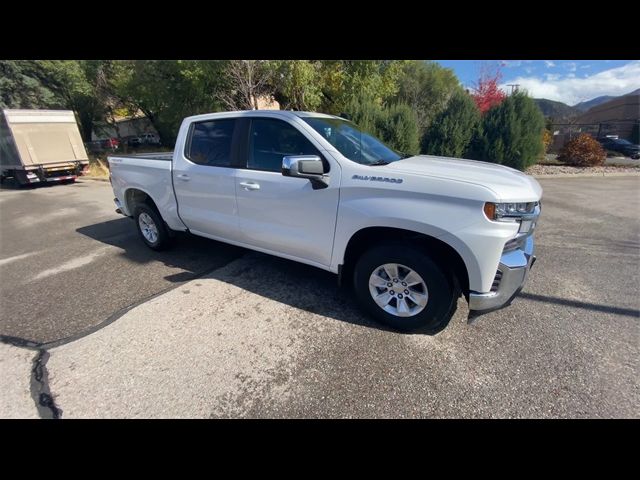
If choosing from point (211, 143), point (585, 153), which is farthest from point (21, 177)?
point (585, 153)

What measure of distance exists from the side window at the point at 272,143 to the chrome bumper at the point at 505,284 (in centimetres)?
191

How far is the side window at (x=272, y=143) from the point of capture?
2.99 m

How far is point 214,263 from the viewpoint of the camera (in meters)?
4.22

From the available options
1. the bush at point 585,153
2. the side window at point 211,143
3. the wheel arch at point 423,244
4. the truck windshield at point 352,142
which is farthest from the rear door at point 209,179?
the bush at point 585,153

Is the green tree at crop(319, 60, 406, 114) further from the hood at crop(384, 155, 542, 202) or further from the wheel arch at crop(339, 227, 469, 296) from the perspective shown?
the wheel arch at crop(339, 227, 469, 296)

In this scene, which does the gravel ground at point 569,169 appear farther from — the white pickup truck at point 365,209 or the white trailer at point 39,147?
the white trailer at point 39,147

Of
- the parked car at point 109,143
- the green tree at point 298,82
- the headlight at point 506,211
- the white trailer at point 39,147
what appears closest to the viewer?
the headlight at point 506,211

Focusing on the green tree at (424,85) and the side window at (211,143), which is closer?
the side window at (211,143)

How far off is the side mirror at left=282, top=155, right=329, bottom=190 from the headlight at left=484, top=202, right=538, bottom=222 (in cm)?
131

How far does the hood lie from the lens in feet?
7.23

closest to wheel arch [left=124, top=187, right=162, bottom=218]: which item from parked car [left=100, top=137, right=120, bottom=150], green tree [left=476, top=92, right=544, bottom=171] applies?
green tree [left=476, top=92, right=544, bottom=171]

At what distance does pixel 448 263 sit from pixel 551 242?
3.45m

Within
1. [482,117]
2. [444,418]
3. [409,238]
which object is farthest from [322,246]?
[482,117]

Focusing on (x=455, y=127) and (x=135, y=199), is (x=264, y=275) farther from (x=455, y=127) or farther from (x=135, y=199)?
(x=455, y=127)
